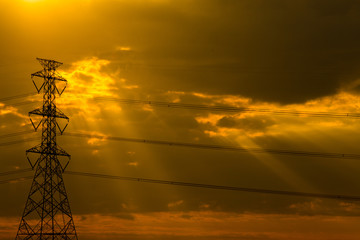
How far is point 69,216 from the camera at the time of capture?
68562 mm

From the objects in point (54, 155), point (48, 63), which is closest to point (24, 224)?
point (54, 155)

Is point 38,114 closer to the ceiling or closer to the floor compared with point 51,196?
closer to the ceiling

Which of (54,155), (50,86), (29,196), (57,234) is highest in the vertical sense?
(50,86)

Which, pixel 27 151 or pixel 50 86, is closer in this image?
pixel 27 151

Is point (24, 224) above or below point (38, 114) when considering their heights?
below

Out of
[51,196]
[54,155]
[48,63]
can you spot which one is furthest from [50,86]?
[51,196]

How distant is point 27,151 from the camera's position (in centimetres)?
6353

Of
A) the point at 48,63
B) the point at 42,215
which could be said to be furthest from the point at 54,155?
the point at 48,63

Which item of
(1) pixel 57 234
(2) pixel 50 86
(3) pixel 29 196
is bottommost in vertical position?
(1) pixel 57 234

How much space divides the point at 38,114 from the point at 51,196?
10.00 meters

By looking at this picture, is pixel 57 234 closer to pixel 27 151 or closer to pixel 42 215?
pixel 42 215

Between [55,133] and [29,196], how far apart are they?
8105mm

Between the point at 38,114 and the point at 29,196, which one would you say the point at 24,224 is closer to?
the point at 29,196

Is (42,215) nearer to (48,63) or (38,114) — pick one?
(38,114)
